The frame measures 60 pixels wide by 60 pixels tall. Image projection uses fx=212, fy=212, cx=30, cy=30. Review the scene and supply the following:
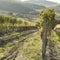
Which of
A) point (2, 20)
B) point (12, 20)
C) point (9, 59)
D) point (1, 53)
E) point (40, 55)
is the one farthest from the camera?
point (12, 20)

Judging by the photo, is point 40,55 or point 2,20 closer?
point 40,55

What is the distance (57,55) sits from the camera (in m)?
39.2

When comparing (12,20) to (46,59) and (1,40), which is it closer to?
(1,40)

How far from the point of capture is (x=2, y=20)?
298ft

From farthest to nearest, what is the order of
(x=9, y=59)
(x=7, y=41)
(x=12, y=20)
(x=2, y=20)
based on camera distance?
1. (x=12, y=20)
2. (x=2, y=20)
3. (x=7, y=41)
4. (x=9, y=59)

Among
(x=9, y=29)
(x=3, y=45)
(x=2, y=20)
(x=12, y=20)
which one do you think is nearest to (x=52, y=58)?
(x=3, y=45)

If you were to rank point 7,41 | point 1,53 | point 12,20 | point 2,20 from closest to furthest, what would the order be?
point 1,53
point 7,41
point 2,20
point 12,20

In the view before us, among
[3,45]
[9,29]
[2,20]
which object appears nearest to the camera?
[3,45]

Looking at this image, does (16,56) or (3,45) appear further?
(3,45)

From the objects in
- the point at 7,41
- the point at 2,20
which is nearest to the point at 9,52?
the point at 7,41

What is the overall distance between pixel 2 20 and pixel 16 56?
183 feet

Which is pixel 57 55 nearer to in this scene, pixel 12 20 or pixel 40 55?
pixel 40 55

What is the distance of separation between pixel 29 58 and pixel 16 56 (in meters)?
2.44

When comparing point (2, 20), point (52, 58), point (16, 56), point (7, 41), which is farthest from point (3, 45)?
point (2, 20)
